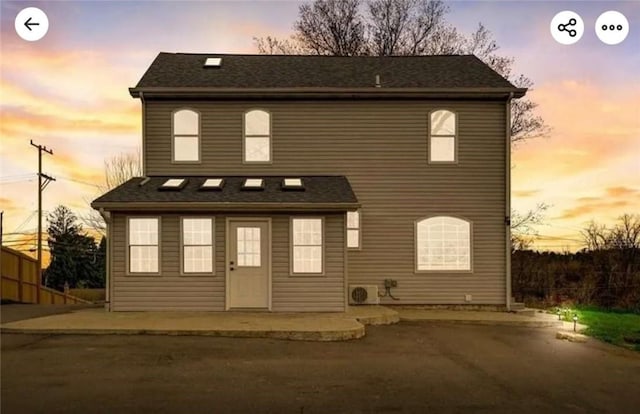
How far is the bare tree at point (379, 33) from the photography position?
85.5ft

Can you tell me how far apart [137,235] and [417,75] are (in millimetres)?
8671

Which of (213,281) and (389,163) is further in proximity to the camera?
(389,163)

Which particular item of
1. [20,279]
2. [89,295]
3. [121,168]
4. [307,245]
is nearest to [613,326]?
[307,245]

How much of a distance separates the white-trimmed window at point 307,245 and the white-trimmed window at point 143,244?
3.14 meters

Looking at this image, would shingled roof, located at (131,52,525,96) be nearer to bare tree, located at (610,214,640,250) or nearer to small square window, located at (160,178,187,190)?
small square window, located at (160,178,187,190)

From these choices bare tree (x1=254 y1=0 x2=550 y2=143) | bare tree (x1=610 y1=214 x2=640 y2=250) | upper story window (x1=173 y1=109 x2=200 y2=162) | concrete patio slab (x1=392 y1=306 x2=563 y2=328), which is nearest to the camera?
concrete patio slab (x1=392 y1=306 x2=563 y2=328)

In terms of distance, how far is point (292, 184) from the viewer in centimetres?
1412

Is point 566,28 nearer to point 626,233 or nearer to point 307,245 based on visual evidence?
point 307,245

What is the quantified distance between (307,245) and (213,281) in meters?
2.30

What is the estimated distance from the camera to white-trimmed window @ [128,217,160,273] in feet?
44.2

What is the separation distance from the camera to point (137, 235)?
13.5 meters

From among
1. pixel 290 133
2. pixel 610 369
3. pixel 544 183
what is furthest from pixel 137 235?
pixel 544 183

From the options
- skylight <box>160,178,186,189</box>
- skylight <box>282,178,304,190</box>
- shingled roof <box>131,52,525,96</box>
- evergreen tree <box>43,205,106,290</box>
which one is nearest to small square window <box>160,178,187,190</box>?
skylight <box>160,178,186,189</box>

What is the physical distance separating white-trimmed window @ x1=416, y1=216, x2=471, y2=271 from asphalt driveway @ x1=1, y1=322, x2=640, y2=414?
161 inches
